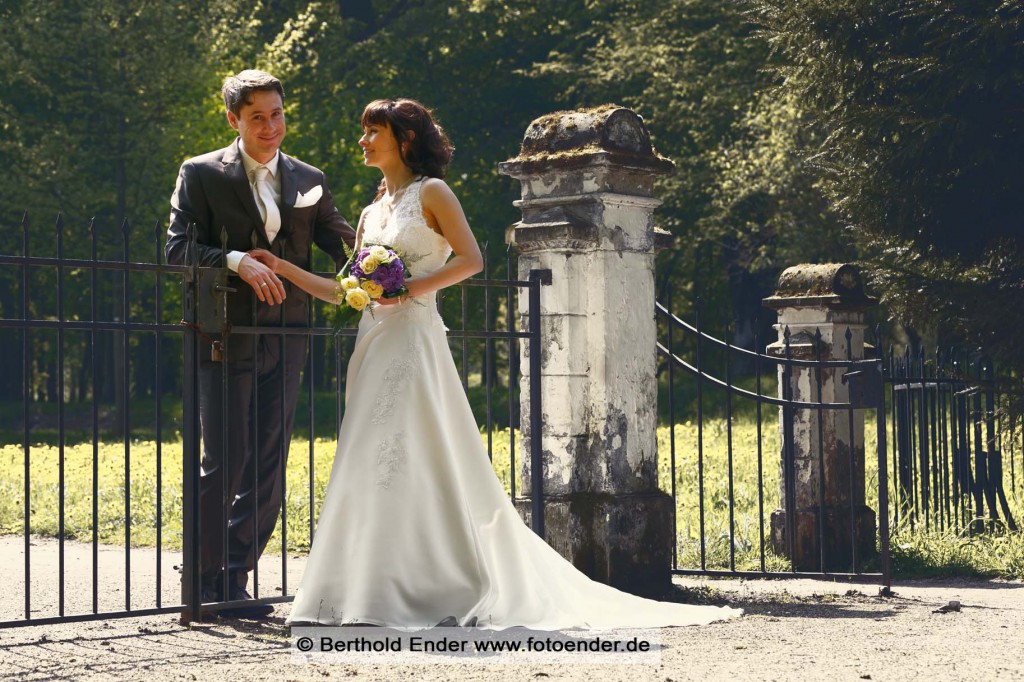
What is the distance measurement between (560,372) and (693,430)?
10.9m

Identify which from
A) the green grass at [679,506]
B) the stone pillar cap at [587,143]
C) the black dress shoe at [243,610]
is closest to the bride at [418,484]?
the black dress shoe at [243,610]

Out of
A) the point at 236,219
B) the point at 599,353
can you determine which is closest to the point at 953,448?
the point at 599,353

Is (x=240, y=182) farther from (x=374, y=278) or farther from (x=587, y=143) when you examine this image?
(x=587, y=143)

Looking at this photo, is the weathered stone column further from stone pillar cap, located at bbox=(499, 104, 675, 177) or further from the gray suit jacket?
the gray suit jacket

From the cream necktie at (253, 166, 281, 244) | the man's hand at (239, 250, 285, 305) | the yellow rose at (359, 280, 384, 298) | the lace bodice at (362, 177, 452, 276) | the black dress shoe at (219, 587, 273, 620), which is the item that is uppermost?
the cream necktie at (253, 166, 281, 244)

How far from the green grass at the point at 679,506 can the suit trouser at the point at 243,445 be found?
0.30m

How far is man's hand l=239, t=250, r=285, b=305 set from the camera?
5.43 meters

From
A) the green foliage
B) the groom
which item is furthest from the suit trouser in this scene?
the green foliage

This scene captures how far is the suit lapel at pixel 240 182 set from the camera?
5.75 m

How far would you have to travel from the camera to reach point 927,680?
462cm

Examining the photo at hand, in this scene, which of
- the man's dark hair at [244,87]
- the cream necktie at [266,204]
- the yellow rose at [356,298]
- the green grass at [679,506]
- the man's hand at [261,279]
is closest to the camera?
the yellow rose at [356,298]

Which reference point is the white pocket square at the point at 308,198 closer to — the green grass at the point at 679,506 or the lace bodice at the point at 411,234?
the lace bodice at the point at 411,234

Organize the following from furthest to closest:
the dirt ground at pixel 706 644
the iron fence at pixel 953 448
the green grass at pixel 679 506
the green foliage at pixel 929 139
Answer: the green foliage at pixel 929 139
the iron fence at pixel 953 448
the green grass at pixel 679 506
the dirt ground at pixel 706 644

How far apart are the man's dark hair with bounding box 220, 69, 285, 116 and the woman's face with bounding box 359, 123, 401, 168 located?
45 cm
